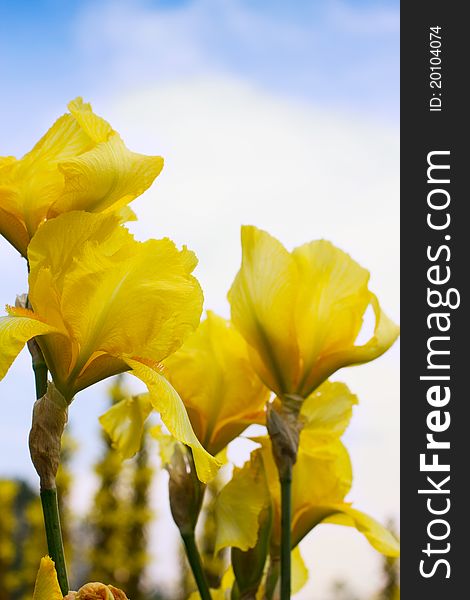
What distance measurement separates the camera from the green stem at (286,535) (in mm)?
846

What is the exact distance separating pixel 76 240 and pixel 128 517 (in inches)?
179

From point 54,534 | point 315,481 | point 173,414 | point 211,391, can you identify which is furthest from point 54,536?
point 315,481

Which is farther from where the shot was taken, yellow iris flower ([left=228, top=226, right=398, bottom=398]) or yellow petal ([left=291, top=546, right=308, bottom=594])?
yellow petal ([left=291, top=546, right=308, bottom=594])

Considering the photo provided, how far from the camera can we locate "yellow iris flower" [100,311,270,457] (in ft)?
3.06

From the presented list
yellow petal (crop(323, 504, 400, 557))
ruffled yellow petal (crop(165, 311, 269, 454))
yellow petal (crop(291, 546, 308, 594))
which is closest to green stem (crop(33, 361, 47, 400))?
ruffled yellow petal (crop(165, 311, 269, 454))

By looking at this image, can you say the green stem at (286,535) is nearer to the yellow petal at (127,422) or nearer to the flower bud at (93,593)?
the yellow petal at (127,422)

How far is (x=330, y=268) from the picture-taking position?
0.97 meters

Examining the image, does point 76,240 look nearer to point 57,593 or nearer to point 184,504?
point 57,593

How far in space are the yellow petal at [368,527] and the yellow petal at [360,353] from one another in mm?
169

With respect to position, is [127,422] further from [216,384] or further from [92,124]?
[92,124]

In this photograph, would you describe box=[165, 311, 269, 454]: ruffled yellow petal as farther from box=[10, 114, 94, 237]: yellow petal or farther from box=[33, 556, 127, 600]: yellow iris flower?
box=[33, 556, 127, 600]: yellow iris flower

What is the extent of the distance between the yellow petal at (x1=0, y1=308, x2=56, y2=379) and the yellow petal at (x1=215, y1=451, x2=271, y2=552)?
14.2 inches

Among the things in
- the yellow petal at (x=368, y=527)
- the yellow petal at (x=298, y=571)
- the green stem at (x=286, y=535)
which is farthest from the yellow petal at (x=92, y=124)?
the yellow petal at (x=298, y=571)

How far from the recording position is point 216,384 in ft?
3.08
